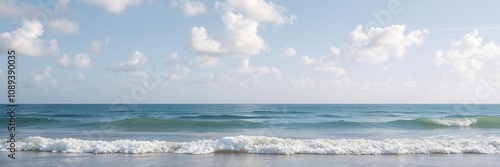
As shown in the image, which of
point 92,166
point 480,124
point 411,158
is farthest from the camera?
point 480,124

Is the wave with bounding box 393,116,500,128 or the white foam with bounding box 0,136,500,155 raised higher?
the wave with bounding box 393,116,500,128

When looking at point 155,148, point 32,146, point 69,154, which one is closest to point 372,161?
point 155,148

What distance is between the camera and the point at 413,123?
31.0 m

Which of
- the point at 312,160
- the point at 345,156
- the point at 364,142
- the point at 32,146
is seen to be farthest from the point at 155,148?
the point at 364,142

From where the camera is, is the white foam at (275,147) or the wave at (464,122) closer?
the white foam at (275,147)

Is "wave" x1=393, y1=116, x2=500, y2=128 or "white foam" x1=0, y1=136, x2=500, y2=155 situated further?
"wave" x1=393, y1=116, x2=500, y2=128

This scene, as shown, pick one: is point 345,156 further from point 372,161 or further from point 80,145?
point 80,145

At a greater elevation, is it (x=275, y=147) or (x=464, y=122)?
(x=464, y=122)

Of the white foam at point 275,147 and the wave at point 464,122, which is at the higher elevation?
the wave at point 464,122

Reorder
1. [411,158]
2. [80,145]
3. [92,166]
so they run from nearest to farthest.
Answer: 1. [92,166]
2. [411,158]
3. [80,145]

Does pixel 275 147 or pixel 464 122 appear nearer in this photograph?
pixel 275 147

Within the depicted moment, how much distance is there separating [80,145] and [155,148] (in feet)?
9.22

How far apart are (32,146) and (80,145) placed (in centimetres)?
192

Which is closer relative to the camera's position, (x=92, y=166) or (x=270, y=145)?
(x=92, y=166)
